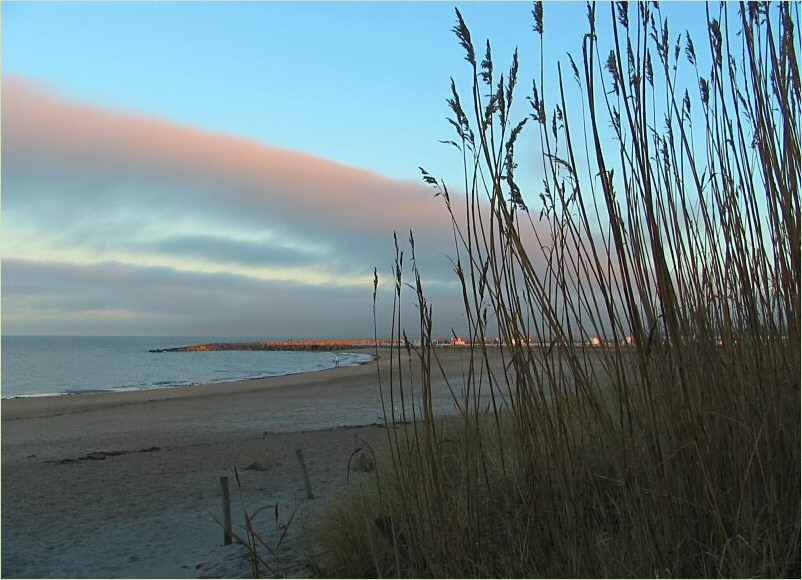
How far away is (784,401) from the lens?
172 cm

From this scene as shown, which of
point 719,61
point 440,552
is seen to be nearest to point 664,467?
point 440,552

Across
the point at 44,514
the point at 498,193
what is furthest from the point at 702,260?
the point at 44,514

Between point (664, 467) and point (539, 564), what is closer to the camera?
point (664, 467)

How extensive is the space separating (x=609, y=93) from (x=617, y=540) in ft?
3.91

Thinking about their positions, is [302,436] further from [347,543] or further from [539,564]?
[539,564]

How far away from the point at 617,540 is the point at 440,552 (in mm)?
467

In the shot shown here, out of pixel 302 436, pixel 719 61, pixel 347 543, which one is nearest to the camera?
pixel 719 61

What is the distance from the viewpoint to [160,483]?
6395 millimetres

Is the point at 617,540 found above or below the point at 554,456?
below

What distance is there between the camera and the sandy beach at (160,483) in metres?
3.96

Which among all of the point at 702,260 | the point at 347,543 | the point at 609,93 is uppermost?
the point at 609,93

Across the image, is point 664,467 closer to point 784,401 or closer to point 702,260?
point 784,401

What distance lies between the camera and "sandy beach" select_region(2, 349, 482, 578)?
13.0 feet

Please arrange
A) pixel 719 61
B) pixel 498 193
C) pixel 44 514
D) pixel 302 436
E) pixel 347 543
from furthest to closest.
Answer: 1. pixel 302 436
2. pixel 44 514
3. pixel 347 543
4. pixel 719 61
5. pixel 498 193
